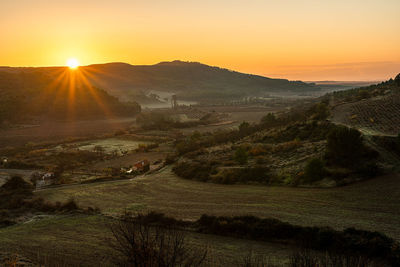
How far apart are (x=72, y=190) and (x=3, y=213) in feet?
22.2

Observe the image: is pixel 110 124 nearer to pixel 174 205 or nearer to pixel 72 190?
pixel 72 190

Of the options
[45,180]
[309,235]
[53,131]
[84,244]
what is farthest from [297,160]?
[53,131]

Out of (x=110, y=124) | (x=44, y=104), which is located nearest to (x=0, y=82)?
(x=44, y=104)

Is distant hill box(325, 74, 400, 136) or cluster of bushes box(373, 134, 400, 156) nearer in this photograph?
cluster of bushes box(373, 134, 400, 156)

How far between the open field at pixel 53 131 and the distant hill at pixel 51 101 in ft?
25.3

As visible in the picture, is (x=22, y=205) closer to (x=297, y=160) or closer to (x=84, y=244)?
(x=84, y=244)

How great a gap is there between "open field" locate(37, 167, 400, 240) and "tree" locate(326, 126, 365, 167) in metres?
2.80

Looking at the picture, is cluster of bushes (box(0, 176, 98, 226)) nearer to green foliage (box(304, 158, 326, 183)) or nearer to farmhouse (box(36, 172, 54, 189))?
farmhouse (box(36, 172, 54, 189))

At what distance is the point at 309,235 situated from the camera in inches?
557

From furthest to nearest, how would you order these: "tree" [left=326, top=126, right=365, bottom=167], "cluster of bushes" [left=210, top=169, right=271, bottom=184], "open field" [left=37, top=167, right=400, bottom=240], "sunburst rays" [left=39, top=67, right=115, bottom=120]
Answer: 1. "sunburst rays" [left=39, top=67, right=115, bottom=120]
2. "cluster of bushes" [left=210, top=169, right=271, bottom=184]
3. "tree" [left=326, top=126, right=365, bottom=167]
4. "open field" [left=37, top=167, right=400, bottom=240]

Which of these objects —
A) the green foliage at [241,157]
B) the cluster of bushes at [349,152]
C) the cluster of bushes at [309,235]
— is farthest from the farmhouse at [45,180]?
the cluster of bushes at [349,152]

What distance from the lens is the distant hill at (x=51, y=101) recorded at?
324 feet

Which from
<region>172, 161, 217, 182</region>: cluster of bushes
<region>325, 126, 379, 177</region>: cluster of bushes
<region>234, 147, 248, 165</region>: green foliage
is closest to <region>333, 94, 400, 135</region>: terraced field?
<region>325, 126, 379, 177</region>: cluster of bushes

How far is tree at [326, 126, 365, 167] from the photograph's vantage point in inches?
887
